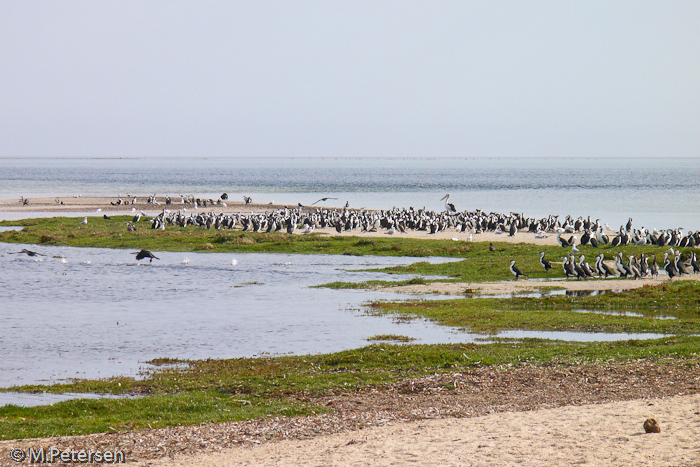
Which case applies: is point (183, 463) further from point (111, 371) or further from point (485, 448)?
point (111, 371)

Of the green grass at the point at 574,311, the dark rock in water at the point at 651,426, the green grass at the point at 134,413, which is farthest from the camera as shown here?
the green grass at the point at 574,311

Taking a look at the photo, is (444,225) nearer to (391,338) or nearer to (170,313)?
(170,313)

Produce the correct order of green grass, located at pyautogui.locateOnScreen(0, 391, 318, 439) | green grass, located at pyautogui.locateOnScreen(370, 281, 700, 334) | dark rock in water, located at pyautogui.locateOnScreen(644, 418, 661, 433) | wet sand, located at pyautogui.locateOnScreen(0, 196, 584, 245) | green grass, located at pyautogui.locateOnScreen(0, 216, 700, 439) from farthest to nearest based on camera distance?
1. wet sand, located at pyautogui.locateOnScreen(0, 196, 584, 245)
2. green grass, located at pyautogui.locateOnScreen(370, 281, 700, 334)
3. green grass, located at pyautogui.locateOnScreen(0, 216, 700, 439)
4. green grass, located at pyautogui.locateOnScreen(0, 391, 318, 439)
5. dark rock in water, located at pyautogui.locateOnScreen(644, 418, 661, 433)

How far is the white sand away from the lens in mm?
8641

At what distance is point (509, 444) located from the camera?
360 inches

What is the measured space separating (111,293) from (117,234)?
18135mm

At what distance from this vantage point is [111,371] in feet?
48.9

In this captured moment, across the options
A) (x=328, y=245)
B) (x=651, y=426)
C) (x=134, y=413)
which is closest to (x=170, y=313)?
(x=134, y=413)

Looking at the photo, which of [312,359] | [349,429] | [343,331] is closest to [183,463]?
[349,429]

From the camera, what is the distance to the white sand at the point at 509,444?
8.64m

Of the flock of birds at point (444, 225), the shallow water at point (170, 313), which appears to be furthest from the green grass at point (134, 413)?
the flock of birds at point (444, 225)

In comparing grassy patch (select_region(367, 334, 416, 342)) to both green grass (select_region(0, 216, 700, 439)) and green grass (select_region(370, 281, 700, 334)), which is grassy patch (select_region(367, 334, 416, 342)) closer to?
green grass (select_region(0, 216, 700, 439))

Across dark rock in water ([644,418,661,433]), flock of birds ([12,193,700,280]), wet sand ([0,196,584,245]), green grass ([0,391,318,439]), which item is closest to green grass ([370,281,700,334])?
green grass ([0,391,318,439])

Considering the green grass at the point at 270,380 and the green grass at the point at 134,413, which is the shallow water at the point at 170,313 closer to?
the green grass at the point at 270,380
